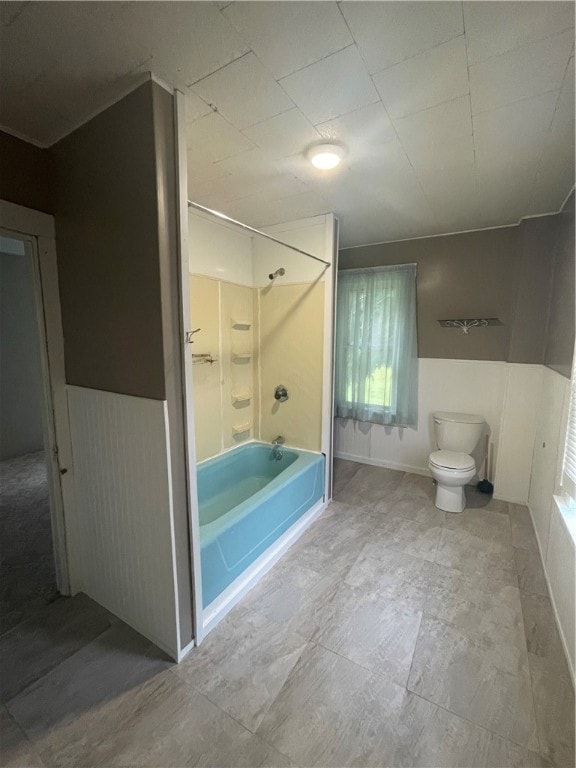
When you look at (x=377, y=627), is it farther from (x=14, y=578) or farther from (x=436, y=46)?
(x=436, y=46)

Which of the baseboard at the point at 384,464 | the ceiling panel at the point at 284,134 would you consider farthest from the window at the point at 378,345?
the ceiling panel at the point at 284,134

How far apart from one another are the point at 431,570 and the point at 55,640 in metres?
2.08

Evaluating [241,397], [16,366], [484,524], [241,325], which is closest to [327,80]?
[241,325]

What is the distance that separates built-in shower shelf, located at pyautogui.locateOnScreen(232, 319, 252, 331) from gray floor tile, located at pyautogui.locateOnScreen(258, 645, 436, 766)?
2311 mm

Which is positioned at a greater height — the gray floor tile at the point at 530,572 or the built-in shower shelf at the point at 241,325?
the built-in shower shelf at the point at 241,325

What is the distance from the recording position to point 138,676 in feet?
4.38

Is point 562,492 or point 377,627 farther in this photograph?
point 562,492

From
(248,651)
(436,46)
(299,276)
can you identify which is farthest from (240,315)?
(248,651)

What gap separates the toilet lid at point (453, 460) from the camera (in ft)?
8.21

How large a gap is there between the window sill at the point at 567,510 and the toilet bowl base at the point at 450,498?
2.69 ft

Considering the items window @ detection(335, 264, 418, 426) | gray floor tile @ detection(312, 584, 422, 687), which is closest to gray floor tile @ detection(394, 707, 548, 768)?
gray floor tile @ detection(312, 584, 422, 687)

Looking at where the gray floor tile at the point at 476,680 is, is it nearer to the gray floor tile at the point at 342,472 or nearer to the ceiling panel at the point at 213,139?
the gray floor tile at the point at 342,472

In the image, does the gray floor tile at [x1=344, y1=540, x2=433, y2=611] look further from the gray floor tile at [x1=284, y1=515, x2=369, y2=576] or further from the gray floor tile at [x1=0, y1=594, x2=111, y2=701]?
the gray floor tile at [x1=0, y1=594, x2=111, y2=701]

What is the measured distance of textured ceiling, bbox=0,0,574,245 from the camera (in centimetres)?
92
